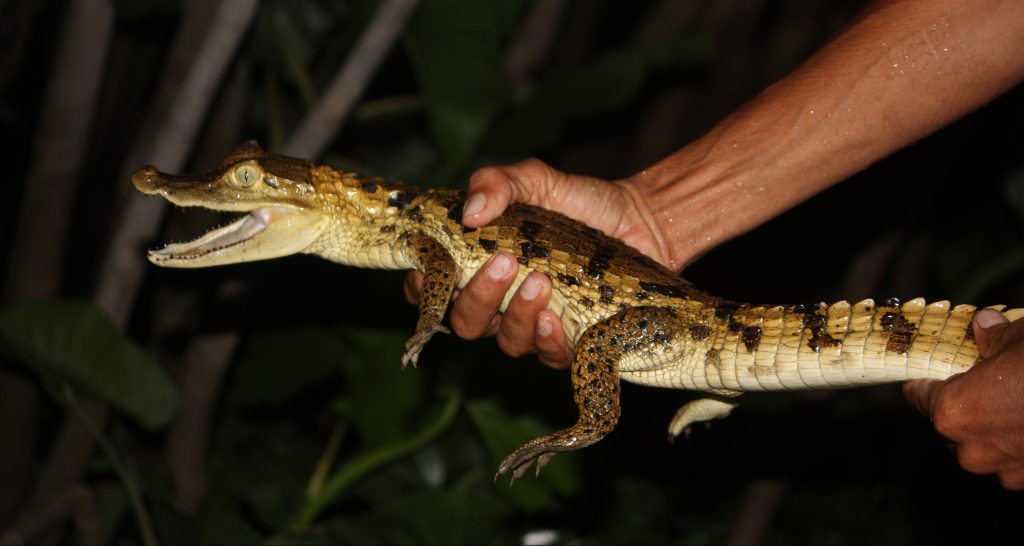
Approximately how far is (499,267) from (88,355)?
1.63 metres

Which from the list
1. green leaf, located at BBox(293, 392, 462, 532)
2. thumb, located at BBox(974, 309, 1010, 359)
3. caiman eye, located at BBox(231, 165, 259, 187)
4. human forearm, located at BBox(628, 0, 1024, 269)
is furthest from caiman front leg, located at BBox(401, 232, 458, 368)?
thumb, located at BBox(974, 309, 1010, 359)

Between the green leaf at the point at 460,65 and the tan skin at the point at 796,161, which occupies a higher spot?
the green leaf at the point at 460,65

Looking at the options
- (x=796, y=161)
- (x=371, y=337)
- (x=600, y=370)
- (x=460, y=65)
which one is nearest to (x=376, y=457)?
(x=371, y=337)

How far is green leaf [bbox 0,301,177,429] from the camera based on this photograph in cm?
293

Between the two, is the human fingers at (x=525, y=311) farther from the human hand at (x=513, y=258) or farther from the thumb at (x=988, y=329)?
the thumb at (x=988, y=329)

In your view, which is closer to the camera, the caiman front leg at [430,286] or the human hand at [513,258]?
the caiman front leg at [430,286]

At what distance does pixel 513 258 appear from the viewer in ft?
7.83

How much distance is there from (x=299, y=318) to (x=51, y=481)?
123cm

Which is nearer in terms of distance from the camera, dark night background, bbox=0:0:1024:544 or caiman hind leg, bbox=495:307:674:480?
caiman hind leg, bbox=495:307:674:480

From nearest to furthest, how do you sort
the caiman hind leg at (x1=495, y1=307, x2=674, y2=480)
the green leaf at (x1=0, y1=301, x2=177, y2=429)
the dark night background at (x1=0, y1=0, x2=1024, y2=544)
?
the caiman hind leg at (x1=495, y1=307, x2=674, y2=480)
the green leaf at (x1=0, y1=301, x2=177, y2=429)
the dark night background at (x1=0, y1=0, x2=1024, y2=544)

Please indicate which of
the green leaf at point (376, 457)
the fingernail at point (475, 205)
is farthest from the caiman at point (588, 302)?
the green leaf at point (376, 457)

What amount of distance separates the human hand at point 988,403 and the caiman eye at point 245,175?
6.20 ft

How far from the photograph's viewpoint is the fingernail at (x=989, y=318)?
197 cm

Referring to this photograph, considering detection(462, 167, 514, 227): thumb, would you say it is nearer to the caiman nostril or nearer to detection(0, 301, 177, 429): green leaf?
the caiman nostril
